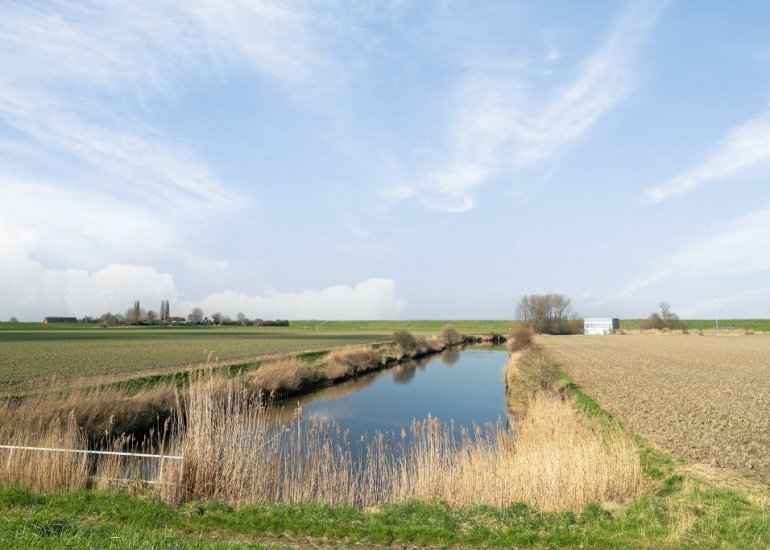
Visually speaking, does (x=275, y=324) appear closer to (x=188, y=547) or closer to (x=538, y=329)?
(x=538, y=329)

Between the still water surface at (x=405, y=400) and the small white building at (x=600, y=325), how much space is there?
3800 inches

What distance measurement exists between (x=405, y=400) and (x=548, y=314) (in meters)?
109

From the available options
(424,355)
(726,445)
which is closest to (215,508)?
(726,445)

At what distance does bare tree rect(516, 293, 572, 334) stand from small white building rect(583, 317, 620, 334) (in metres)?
5.00

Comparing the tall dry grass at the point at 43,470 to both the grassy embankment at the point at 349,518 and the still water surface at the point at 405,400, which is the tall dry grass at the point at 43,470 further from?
the still water surface at the point at 405,400

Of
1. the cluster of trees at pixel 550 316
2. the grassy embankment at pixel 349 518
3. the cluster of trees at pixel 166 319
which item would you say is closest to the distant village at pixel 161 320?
the cluster of trees at pixel 166 319

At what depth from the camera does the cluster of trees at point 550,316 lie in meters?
126

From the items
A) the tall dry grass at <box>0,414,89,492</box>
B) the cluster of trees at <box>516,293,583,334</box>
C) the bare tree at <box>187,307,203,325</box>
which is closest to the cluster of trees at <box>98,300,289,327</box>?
the bare tree at <box>187,307,203,325</box>

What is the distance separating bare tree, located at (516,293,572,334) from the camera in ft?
414

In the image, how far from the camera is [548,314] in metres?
129

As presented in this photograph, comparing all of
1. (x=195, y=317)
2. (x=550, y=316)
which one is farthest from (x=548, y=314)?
(x=195, y=317)

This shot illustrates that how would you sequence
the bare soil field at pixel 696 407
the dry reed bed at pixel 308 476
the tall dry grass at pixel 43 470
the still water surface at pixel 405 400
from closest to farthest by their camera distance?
the dry reed bed at pixel 308 476 → the tall dry grass at pixel 43 470 → the bare soil field at pixel 696 407 → the still water surface at pixel 405 400

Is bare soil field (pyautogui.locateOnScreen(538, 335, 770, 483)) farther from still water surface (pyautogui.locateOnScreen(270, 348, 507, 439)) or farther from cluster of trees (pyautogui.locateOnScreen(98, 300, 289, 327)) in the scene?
cluster of trees (pyautogui.locateOnScreen(98, 300, 289, 327))

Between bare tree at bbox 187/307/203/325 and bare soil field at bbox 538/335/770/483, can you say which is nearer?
bare soil field at bbox 538/335/770/483
